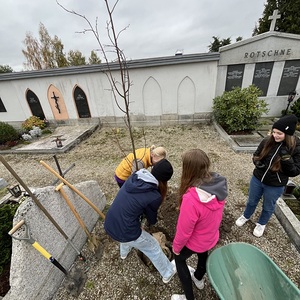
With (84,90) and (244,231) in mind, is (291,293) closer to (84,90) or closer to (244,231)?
(244,231)

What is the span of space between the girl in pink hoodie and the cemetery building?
8.81 m

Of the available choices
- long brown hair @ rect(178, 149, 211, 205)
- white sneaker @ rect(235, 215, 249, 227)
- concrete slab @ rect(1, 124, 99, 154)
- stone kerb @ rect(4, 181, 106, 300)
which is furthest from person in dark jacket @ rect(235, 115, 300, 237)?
concrete slab @ rect(1, 124, 99, 154)

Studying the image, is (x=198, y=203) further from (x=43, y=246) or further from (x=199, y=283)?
(x=43, y=246)

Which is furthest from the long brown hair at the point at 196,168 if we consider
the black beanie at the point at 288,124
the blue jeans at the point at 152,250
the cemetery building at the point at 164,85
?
the cemetery building at the point at 164,85

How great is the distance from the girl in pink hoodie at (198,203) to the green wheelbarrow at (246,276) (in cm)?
54

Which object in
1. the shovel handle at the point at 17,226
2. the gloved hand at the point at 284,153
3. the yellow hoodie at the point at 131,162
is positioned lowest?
the yellow hoodie at the point at 131,162

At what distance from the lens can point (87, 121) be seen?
11.2m

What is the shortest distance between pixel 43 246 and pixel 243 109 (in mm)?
8042

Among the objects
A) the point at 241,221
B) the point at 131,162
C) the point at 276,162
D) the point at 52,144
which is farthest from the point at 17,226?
the point at 52,144

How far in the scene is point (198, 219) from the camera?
157cm

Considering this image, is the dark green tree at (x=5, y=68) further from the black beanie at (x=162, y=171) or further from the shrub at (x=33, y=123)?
the black beanie at (x=162, y=171)

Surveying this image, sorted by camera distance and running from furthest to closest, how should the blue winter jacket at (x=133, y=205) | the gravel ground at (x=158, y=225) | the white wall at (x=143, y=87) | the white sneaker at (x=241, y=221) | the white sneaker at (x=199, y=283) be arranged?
the white wall at (x=143, y=87) → the white sneaker at (x=241, y=221) → the gravel ground at (x=158, y=225) → the white sneaker at (x=199, y=283) → the blue winter jacket at (x=133, y=205)

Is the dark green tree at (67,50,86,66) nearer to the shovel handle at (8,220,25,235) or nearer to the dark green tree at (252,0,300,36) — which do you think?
the dark green tree at (252,0,300,36)

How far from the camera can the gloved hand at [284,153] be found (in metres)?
2.15
